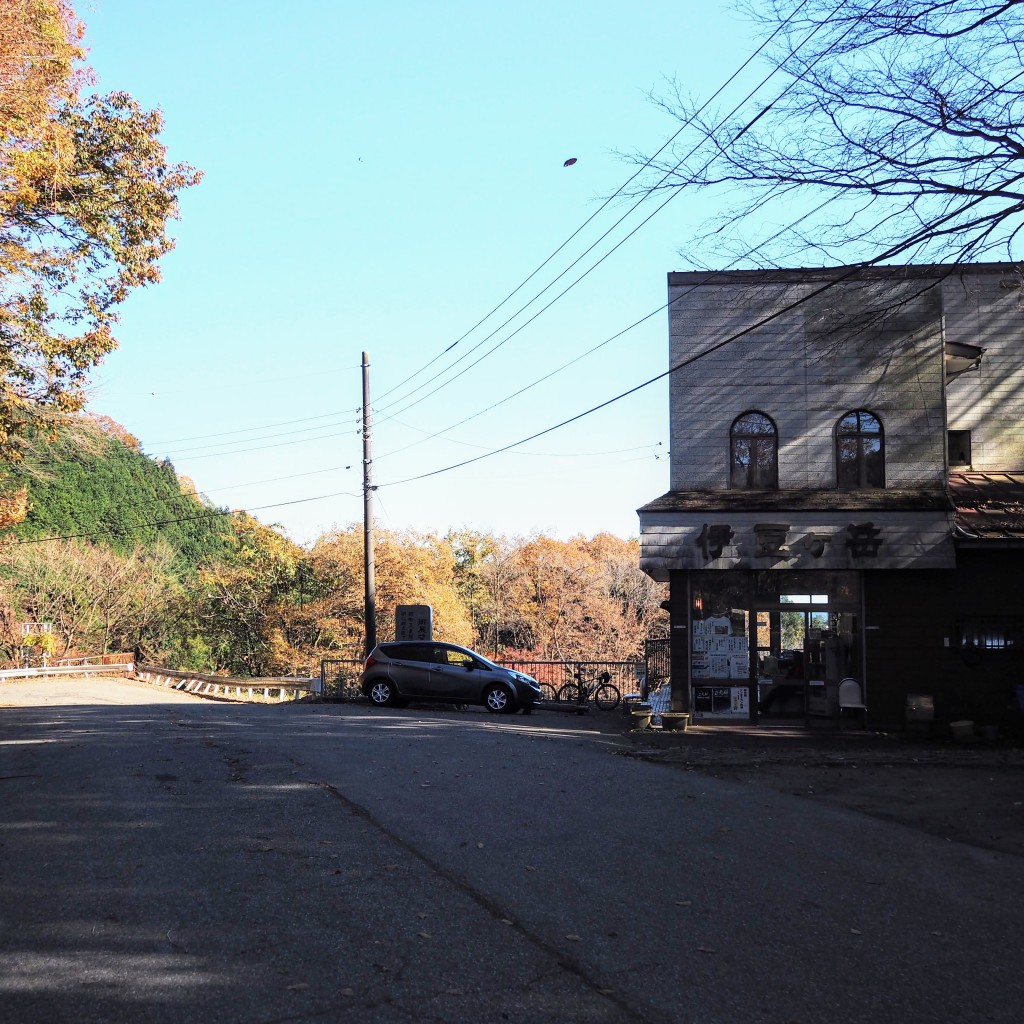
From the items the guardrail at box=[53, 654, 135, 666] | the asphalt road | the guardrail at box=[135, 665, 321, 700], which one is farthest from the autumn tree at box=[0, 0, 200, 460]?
the guardrail at box=[53, 654, 135, 666]

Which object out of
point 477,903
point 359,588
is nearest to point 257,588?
point 359,588

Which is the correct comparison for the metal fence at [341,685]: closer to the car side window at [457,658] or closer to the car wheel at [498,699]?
the car side window at [457,658]

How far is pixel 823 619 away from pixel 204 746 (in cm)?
1112

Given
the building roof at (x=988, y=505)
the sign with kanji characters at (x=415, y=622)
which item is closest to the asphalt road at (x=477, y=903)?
the building roof at (x=988, y=505)

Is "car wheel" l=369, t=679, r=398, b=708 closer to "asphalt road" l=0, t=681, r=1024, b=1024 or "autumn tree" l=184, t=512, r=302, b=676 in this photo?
"asphalt road" l=0, t=681, r=1024, b=1024

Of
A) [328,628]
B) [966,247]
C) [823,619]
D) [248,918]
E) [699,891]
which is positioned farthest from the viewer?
[328,628]

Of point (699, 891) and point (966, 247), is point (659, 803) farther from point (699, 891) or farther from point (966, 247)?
point (966, 247)

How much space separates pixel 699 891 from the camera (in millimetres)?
6508

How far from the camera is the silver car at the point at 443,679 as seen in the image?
22.6m

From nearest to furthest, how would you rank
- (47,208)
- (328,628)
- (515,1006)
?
(515,1006) < (47,208) < (328,628)

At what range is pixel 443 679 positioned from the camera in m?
23.1

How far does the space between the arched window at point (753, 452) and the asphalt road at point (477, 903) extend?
895 cm

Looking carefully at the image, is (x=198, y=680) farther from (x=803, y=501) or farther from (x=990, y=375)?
(x=990, y=375)

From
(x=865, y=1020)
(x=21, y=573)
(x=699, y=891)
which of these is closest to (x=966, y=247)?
(x=699, y=891)
